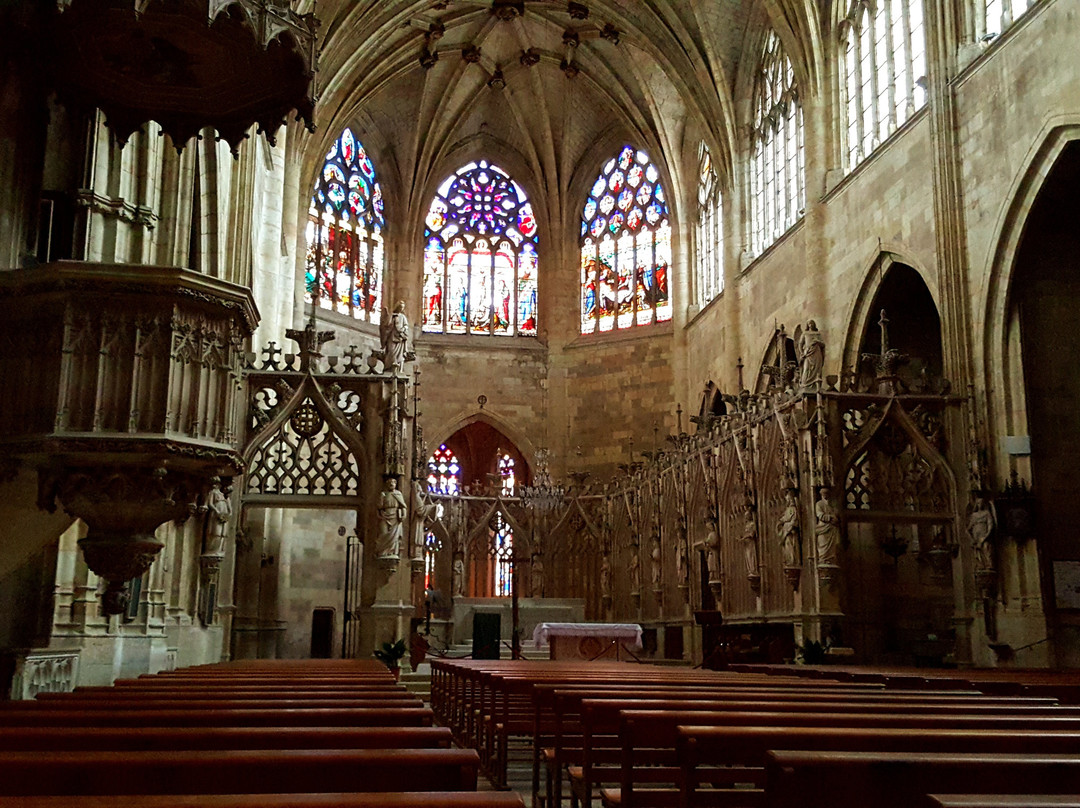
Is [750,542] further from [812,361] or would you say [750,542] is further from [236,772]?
[236,772]

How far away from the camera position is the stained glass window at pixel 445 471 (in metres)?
32.3

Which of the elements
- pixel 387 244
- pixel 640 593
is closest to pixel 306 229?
pixel 387 244

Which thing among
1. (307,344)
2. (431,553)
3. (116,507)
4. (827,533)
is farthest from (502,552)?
(116,507)

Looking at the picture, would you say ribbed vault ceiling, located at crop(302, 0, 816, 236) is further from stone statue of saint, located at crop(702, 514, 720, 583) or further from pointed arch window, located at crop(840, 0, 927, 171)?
stone statue of saint, located at crop(702, 514, 720, 583)

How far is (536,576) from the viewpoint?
24.5 meters

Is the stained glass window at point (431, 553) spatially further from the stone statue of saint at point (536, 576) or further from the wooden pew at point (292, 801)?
the wooden pew at point (292, 801)

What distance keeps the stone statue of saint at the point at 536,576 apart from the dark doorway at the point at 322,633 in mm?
4605

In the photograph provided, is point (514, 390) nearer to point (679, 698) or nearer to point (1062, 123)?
point (1062, 123)

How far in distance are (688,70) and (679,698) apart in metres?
22.6

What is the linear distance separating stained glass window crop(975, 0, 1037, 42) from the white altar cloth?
9940mm

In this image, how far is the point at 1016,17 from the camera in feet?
47.2

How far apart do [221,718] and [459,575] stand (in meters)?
20.6

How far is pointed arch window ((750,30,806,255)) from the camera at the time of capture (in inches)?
866

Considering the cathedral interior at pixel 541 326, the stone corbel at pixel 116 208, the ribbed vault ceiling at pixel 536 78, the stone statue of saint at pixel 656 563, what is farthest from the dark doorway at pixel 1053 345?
the stone corbel at pixel 116 208
